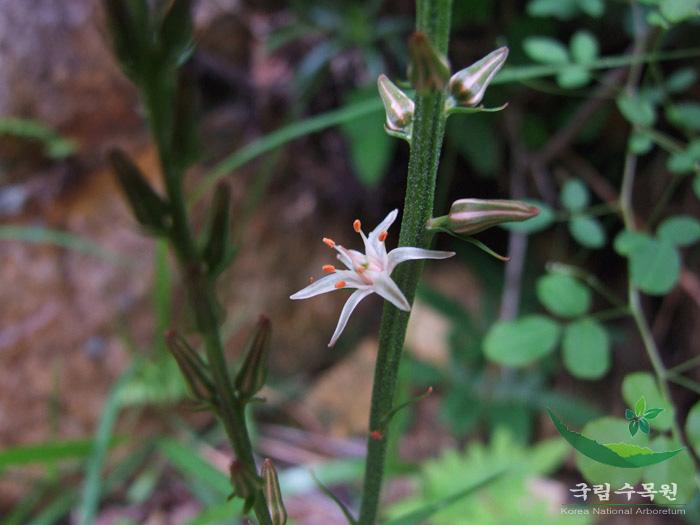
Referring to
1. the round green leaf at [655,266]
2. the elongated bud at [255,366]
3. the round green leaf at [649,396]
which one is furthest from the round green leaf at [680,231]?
the elongated bud at [255,366]

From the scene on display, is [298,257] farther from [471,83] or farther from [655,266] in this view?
[471,83]

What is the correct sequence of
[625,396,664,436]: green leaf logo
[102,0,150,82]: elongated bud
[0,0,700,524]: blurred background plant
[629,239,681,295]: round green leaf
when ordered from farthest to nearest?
[0,0,700,524]: blurred background plant < [629,239,681,295]: round green leaf < [625,396,664,436]: green leaf logo < [102,0,150,82]: elongated bud

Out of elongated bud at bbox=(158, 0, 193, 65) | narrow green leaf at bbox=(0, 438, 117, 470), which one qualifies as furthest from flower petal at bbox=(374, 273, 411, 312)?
narrow green leaf at bbox=(0, 438, 117, 470)

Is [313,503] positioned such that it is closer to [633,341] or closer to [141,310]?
[141,310]

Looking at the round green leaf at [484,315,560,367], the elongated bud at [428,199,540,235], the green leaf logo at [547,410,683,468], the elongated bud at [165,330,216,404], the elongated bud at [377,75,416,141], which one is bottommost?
the green leaf logo at [547,410,683,468]

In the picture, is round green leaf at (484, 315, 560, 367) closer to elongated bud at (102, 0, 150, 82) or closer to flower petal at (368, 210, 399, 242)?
flower petal at (368, 210, 399, 242)

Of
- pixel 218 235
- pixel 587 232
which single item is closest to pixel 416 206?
pixel 218 235

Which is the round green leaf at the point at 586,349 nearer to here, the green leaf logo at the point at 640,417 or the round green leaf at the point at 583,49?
the green leaf logo at the point at 640,417
